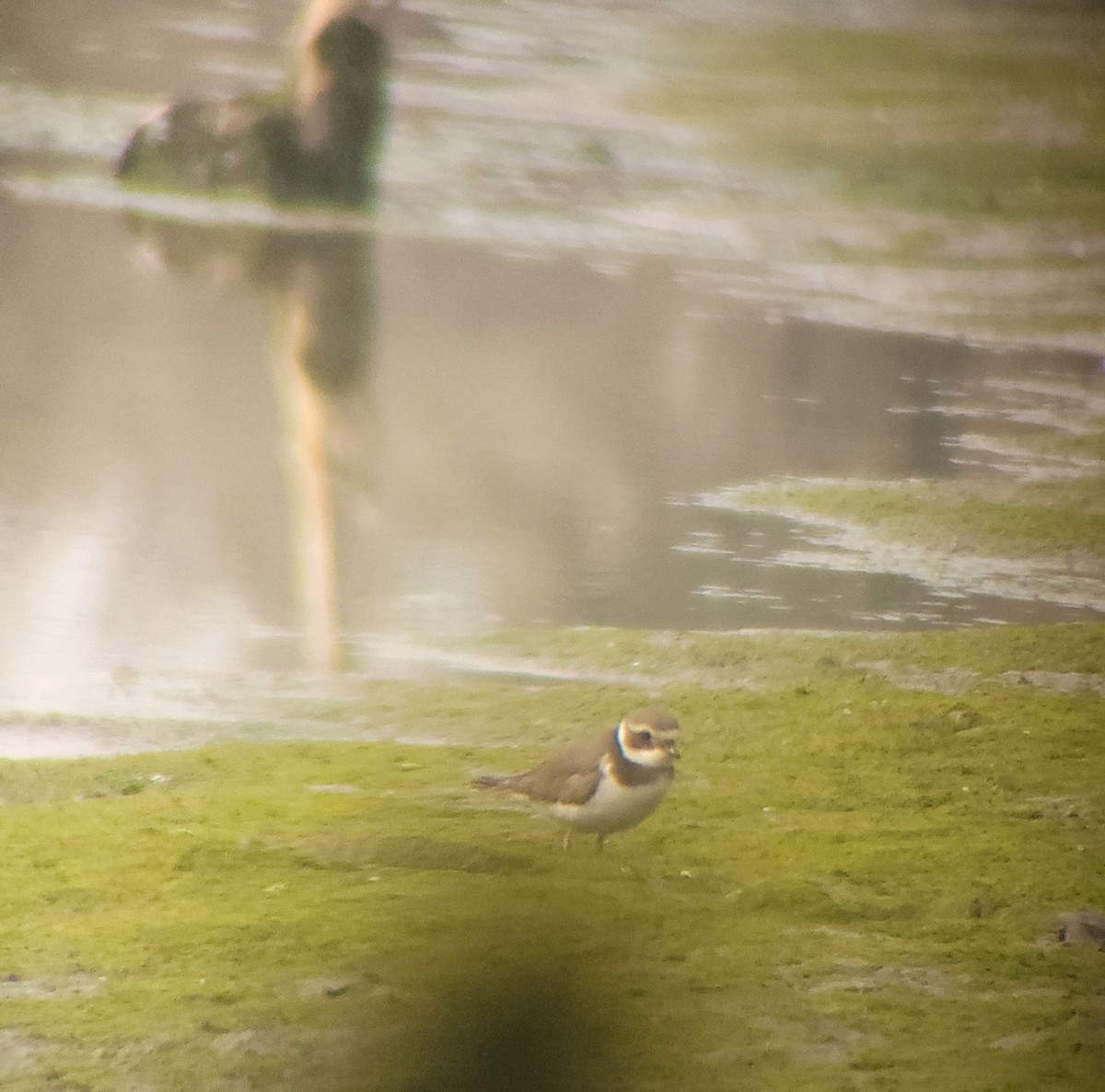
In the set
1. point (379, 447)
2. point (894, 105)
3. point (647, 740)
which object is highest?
point (894, 105)

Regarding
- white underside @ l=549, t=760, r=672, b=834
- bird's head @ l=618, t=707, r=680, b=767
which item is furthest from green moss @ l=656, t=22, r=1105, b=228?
white underside @ l=549, t=760, r=672, b=834

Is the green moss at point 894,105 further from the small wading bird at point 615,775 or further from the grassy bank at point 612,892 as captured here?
the small wading bird at point 615,775

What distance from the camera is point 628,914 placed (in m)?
2.98

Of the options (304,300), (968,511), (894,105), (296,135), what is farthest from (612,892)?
(894,105)

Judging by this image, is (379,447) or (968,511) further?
(968,511)

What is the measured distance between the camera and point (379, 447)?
12.2 feet

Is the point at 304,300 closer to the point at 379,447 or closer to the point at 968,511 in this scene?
the point at 379,447

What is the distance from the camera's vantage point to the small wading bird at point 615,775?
A: 303 cm

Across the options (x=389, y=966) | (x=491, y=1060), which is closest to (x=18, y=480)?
(x=389, y=966)

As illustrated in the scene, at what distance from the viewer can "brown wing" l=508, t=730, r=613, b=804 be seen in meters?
3.04

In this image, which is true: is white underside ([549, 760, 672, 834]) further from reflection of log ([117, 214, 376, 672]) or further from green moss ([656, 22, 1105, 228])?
green moss ([656, 22, 1105, 228])

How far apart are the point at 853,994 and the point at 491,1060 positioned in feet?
2.13

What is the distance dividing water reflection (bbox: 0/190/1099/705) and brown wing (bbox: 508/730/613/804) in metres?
0.46

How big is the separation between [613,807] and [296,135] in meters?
1.77
